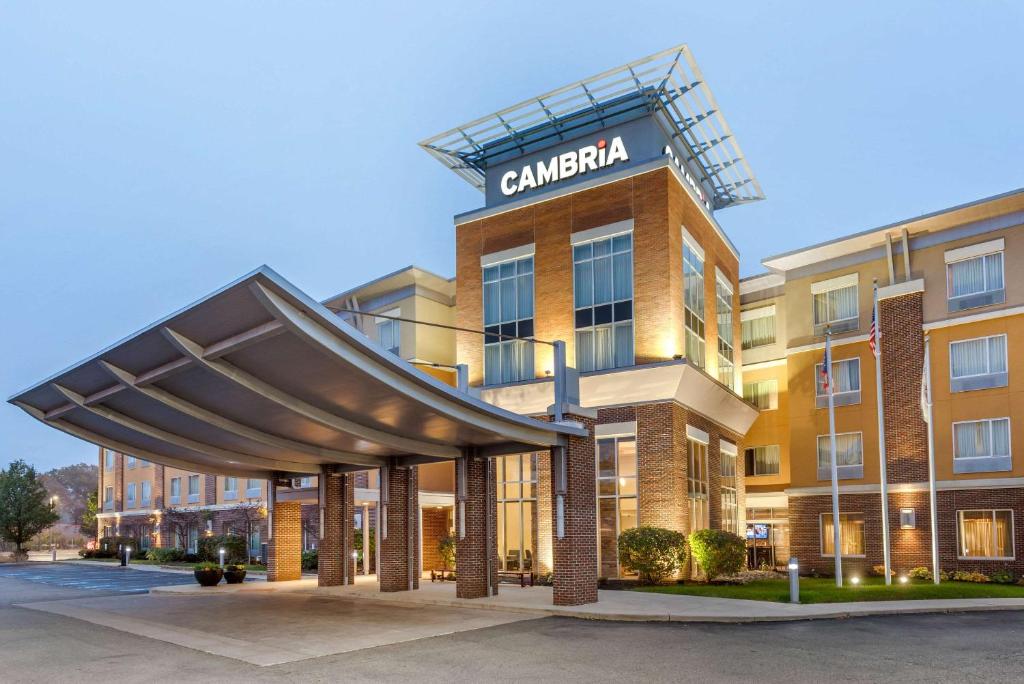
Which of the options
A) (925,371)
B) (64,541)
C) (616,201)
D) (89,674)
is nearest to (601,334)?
(616,201)

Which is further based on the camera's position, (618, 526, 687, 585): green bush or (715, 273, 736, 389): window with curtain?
(715, 273, 736, 389): window with curtain

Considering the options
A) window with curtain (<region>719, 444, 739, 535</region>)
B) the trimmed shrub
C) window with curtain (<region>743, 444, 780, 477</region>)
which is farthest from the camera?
window with curtain (<region>743, 444, 780, 477</region>)

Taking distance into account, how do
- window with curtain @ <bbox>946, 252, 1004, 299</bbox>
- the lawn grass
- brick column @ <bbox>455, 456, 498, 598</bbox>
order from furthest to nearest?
window with curtain @ <bbox>946, 252, 1004, 299</bbox> < brick column @ <bbox>455, 456, 498, 598</bbox> < the lawn grass

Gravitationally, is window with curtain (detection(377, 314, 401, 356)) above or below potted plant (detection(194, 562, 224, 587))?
above

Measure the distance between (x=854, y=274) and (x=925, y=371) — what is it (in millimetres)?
9197

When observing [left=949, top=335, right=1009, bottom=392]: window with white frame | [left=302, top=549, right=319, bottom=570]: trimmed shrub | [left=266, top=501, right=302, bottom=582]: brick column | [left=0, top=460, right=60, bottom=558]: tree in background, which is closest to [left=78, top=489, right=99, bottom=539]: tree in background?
[left=0, top=460, right=60, bottom=558]: tree in background

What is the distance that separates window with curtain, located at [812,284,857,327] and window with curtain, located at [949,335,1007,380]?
4658 mm

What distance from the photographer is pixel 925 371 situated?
95.7 ft

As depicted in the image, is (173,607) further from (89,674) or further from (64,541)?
(64,541)

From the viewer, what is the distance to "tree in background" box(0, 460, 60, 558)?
63.1m

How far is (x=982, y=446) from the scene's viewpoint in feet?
108

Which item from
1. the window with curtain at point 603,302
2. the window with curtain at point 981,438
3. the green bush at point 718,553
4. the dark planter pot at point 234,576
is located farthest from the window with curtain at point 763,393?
the dark planter pot at point 234,576

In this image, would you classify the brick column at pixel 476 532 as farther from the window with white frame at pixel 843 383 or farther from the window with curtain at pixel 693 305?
the window with white frame at pixel 843 383

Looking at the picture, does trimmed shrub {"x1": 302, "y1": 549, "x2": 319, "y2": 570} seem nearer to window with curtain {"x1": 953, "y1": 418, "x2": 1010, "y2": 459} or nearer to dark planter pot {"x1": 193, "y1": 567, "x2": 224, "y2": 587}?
dark planter pot {"x1": 193, "y1": 567, "x2": 224, "y2": 587}
